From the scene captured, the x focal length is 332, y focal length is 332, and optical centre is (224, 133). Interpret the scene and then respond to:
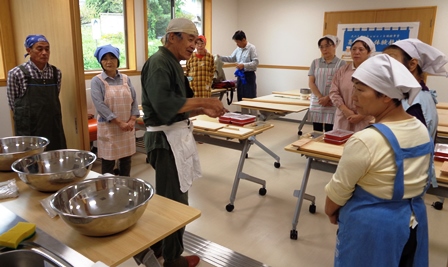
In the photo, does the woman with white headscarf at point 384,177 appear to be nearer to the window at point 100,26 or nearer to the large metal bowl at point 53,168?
the large metal bowl at point 53,168

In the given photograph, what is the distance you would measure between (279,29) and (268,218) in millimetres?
4492

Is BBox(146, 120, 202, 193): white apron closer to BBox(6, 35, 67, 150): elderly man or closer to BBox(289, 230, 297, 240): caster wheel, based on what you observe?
BBox(289, 230, 297, 240): caster wheel

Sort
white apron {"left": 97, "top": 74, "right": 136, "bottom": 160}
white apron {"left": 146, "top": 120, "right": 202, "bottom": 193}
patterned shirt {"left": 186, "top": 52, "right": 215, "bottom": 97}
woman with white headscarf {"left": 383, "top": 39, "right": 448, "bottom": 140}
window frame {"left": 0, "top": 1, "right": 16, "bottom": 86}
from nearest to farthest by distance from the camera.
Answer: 1. woman with white headscarf {"left": 383, "top": 39, "right": 448, "bottom": 140}
2. white apron {"left": 146, "top": 120, "right": 202, "bottom": 193}
3. white apron {"left": 97, "top": 74, "right": 136, "bottom": 160}
4. window frame {"left": 0, "top": 1, "right": 16, "bottom": 86}
5. patterned shirt {"left": 186, "top": 52, "right": 215, "bottom": 97}

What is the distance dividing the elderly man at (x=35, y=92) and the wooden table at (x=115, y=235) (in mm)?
1725

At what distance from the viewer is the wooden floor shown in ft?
7.59

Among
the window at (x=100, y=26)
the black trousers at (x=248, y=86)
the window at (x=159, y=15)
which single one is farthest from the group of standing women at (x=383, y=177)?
the window at (x=159, y=15)

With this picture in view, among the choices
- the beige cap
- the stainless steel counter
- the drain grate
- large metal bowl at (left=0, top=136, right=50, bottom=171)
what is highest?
the beige cap

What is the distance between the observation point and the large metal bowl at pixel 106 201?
3.40 ft

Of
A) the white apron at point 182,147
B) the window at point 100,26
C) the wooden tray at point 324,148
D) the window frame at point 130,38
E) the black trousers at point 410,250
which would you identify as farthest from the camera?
the window frame at point 130,38

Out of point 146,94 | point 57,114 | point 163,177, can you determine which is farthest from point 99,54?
point 163,177

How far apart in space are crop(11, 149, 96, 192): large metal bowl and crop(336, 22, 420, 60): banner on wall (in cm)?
510

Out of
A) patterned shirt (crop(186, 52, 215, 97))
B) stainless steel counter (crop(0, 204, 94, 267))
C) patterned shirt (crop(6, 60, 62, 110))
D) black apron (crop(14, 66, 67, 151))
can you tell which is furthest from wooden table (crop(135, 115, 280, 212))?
stainless steel counter (crop(0, 204, 94, 267))

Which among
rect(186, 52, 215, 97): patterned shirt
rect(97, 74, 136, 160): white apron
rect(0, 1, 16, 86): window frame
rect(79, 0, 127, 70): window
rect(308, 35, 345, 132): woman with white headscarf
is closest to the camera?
rect(97, 74, 136, 160): white apron

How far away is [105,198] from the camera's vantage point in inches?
49.6
